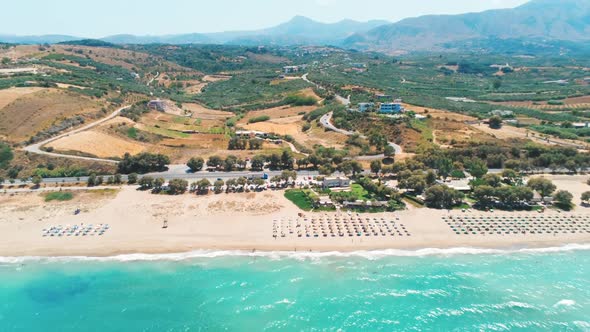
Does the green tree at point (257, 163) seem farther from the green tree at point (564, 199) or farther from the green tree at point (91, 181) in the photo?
the green tree at point (564, 199)

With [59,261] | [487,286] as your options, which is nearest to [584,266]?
[487,286]

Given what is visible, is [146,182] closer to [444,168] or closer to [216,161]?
[216,161]

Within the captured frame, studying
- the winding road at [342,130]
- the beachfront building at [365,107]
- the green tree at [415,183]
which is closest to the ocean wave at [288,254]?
the green tree at [415,183]

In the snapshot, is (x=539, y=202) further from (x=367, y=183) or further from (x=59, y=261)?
(x=59, y=261)

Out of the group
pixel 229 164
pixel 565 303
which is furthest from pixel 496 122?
pixel 229 164

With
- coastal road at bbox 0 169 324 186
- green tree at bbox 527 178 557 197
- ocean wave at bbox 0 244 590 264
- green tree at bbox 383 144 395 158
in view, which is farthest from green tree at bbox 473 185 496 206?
coastal road at bbox 0 169 324 186

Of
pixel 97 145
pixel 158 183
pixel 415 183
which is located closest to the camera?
pixel 415 183
